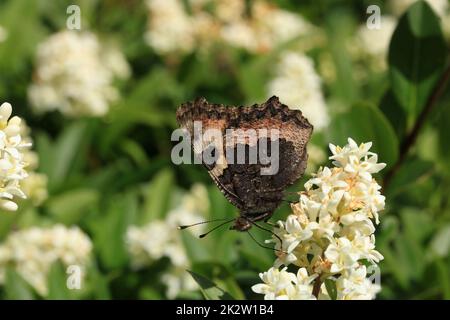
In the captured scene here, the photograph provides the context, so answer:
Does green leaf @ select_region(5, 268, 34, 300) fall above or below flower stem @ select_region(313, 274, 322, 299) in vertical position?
above

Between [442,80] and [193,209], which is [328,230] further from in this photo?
[193,209]

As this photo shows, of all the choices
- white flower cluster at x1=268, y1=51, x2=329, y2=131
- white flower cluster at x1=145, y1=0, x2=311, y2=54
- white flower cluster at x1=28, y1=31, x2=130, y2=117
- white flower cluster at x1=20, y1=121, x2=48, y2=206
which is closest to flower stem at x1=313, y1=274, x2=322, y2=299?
white flower cluster at x1=20, y1=121, x2=48, y2=206

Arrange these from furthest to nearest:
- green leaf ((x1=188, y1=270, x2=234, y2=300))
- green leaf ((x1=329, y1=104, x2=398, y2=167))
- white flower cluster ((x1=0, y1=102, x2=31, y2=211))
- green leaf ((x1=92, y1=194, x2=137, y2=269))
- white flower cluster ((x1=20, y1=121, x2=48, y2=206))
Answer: white flower cluster ((x1=20, y1=121, x2=48, y2=206)) → green leaf ((x1=92, y1=194, x2=137, y2=269)) → green leaf ((x1=329, y1=104, x2=398, y2=167)) → green leaf ((x1=188, y1=270, x2=234, y2=300)) → white flower cluster ((x1=0, y1=102, x2=31, y2=211))

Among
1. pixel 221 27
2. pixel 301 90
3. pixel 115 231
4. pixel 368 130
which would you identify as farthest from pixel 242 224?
pixel 221 27

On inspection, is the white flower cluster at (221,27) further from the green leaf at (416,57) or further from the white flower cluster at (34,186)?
the green leaf at (416,57)

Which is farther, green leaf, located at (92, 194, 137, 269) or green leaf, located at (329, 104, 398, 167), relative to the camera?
green leaf, located at (92, 194, 137, 269)

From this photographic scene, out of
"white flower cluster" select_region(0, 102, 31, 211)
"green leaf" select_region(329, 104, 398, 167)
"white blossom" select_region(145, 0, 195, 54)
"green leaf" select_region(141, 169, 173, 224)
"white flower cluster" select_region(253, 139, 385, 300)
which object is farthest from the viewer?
"white blossom" select_region(145, 0, 195, 54)

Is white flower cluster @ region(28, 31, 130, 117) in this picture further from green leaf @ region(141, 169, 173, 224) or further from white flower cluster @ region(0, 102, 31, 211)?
white flower cluster @ region(0, 102, 31, 211)

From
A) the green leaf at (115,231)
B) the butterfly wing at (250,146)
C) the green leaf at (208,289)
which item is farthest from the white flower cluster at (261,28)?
the green leaf at (208,289)
